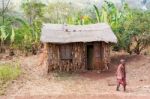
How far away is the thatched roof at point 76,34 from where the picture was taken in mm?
22344

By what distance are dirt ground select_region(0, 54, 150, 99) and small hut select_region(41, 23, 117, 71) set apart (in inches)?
22.1

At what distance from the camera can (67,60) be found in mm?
22703

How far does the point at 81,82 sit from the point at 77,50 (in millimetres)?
2663

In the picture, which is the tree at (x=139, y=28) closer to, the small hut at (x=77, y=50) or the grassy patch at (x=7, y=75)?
the small hut at (x=77, y=50)

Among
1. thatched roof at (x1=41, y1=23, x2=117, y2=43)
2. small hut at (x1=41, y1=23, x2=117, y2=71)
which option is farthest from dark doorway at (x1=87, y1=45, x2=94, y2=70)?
thatched roof at (x1=41, y1=23, x2=117, y2=43)

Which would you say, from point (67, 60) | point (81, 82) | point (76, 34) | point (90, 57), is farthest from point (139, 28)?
point (81, 82)

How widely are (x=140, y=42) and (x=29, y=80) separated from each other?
341 inches

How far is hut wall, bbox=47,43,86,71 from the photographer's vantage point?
22.5m

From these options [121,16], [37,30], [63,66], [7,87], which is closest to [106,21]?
[121,16]

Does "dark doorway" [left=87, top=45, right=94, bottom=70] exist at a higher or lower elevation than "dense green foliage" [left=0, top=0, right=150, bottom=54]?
lower

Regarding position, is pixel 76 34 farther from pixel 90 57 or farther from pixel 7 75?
pixel 7 75

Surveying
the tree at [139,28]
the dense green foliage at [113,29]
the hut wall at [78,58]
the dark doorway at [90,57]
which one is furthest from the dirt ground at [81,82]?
the dense green foliage at [113,29]

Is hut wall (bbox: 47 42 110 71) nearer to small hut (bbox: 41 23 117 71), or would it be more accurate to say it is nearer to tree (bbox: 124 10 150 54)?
small hut (bbox: 41 23 117 71)

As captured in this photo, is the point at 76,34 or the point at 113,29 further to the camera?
the point at 113,29
